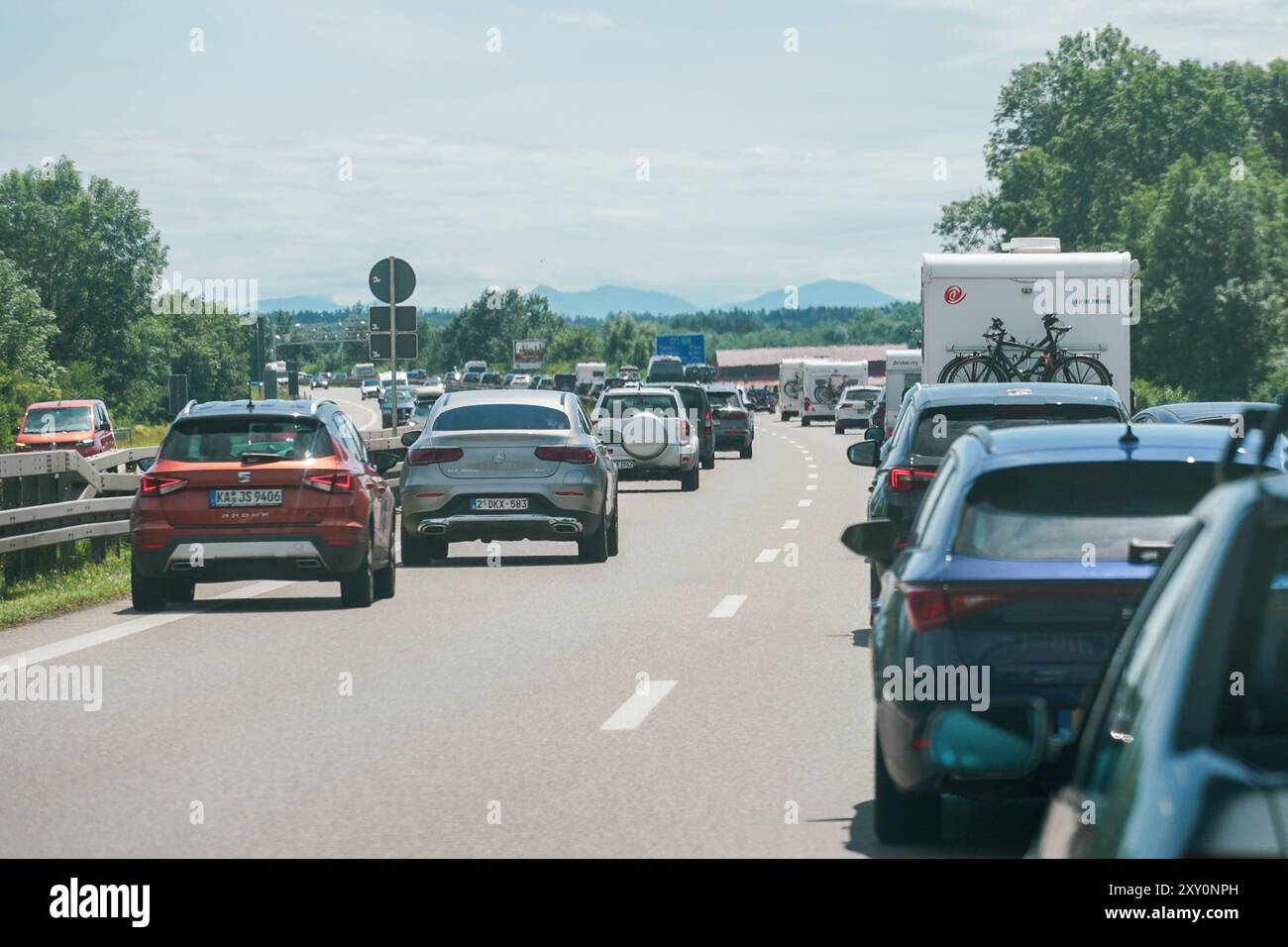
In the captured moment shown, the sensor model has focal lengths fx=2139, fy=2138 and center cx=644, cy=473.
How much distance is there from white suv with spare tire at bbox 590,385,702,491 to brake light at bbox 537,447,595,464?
497 inches

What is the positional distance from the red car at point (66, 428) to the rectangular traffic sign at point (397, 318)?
21.2 m

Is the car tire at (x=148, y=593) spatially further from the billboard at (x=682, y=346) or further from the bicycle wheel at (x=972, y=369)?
the billboard at (x=682, y=346)

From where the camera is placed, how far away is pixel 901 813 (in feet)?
21.8

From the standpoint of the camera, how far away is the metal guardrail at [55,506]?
53.2ft

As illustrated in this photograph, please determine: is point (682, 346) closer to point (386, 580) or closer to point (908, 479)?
point (386, 580)

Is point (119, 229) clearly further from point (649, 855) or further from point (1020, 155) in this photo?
point (649, 855)

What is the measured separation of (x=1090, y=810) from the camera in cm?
285

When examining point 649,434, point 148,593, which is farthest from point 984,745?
point 649,434

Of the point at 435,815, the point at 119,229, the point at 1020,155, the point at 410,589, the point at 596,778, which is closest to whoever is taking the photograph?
the point at 435,815

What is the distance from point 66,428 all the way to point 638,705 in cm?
3999

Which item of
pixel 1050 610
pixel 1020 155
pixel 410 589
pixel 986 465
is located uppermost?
pixel 1020 155
